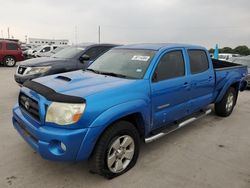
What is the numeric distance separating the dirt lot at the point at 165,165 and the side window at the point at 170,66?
4.03 ft

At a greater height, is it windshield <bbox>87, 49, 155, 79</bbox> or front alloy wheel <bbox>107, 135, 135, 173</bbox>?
windshield <bbox>87, 49, 155, 79</bbox>

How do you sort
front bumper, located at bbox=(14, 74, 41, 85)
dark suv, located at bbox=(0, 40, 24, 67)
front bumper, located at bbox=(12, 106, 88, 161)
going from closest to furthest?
front bumper, located at bbox=(12, 106, 88, 161)
front bumper, located at bbox=(14, 74, 41, 85)
dark suv, located at bbox=(0, 40, 24, 67)

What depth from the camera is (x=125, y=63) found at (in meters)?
3.85

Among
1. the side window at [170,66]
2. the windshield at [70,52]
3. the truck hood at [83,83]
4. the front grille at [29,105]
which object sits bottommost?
the front grille at [29,105]

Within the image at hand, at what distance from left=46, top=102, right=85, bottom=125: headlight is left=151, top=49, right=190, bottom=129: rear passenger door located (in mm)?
1190

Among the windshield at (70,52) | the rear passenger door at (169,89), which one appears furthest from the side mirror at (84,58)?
the rear passenger door at (169,89)

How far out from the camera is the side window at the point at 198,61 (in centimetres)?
442

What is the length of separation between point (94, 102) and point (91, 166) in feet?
2.69

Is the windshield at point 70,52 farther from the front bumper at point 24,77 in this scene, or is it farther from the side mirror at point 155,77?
the side mirror at point 155,77

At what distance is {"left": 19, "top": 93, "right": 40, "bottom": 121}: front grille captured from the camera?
291 centimetres

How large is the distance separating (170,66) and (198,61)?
105 cm

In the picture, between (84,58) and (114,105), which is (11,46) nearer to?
(84,58)

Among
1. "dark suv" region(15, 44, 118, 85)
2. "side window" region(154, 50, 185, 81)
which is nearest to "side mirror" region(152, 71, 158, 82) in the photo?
"side window" region(154, 50, 185, 81)

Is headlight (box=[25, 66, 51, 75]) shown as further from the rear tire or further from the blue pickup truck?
the rear tire
